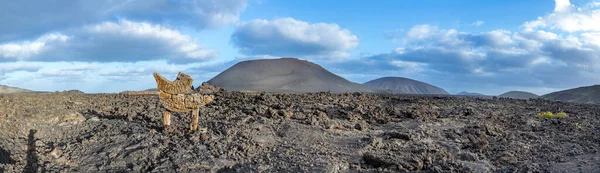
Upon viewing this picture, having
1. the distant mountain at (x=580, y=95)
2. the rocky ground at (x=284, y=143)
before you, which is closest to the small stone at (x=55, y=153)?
the rocky ground at (x=284, y=143)

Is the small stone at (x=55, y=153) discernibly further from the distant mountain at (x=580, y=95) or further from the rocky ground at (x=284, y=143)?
the distant mountain at (x=580, y=95)

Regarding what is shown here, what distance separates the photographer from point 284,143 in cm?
969

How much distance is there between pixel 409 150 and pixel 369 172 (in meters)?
1.78

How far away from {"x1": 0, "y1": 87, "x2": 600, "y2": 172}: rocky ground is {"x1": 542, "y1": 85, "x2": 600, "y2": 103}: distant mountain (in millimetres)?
24251

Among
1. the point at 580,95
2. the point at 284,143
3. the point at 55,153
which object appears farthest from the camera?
the point at 580,95

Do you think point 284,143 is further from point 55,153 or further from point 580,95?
point 580,95

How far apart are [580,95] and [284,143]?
3479 centimetres

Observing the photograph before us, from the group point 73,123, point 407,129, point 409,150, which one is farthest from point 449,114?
point 73,123

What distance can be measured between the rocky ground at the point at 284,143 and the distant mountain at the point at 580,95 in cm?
2425

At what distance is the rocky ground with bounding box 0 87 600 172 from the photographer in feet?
27.5

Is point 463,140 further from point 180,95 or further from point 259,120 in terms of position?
point 180,95

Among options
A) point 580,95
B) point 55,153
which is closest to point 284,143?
point 55,153

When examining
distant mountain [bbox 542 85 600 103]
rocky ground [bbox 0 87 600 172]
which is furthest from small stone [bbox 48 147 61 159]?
distant mountain [bbox 542 85 600 103]

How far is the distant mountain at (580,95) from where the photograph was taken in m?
35.7
